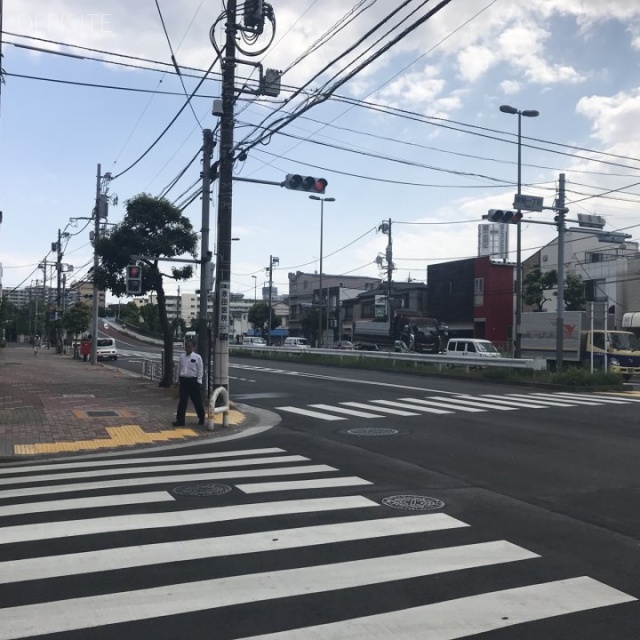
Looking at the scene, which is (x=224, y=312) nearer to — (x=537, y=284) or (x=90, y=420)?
(x=90, y=420)

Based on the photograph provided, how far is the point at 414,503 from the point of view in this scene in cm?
724

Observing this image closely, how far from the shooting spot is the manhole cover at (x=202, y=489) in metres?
7.63

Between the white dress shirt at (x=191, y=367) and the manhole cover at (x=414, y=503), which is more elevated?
the white dress shirt at (x=191, y=367)

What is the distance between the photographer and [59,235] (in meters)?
56.8

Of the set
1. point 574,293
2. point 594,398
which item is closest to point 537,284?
point 574,293

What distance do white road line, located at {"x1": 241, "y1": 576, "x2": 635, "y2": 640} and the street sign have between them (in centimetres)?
1913

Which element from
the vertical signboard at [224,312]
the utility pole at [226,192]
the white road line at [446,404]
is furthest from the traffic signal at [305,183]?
the white road line at [446,404]

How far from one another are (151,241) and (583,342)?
18935 millimetres

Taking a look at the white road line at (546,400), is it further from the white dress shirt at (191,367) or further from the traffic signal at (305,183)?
the white dress shirt at (191,367)

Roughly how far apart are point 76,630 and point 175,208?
1955 centimetres

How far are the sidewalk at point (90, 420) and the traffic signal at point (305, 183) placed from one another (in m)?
5.69

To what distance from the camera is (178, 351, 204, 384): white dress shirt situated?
1347 centimetres

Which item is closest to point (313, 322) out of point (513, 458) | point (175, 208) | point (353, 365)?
point (353, 365)

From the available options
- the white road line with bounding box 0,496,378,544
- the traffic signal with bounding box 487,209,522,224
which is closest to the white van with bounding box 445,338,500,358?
the traffic signal with bounding box 487,209,522,224
